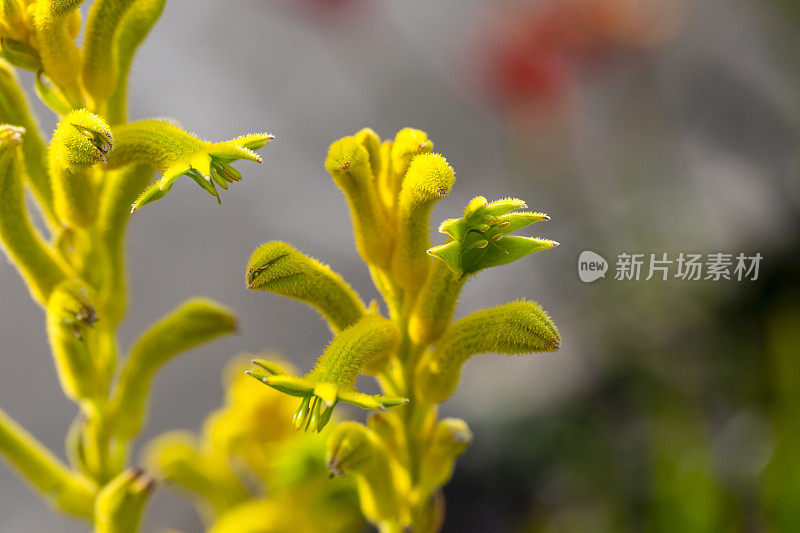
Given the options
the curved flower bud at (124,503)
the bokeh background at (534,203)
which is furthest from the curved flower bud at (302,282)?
the bokeh background at (534,203)

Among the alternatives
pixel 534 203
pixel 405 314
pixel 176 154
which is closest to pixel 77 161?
pixel 176 154

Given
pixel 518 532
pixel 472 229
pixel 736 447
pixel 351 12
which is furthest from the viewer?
pixel 351 12

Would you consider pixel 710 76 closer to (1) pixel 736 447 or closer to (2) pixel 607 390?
(2) pixel 607 390

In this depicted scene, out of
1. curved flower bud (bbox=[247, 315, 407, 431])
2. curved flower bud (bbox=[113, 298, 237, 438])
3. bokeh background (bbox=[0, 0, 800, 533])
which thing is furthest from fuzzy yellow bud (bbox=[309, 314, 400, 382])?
bokeh background (bbox=[0, 0, 800, 533])

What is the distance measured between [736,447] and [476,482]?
0.48 meters

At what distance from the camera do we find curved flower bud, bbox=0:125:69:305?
36cm

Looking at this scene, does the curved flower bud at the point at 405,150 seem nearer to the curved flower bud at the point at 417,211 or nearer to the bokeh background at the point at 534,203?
the curved flower bud at the point at 417,211

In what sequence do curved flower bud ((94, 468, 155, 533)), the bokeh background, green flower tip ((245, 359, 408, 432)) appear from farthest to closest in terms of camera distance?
1. the bokeh background
2. curved flower bud ((94, 468, 155, 533))
3. green flower tip ((245, 359, 408, 432))

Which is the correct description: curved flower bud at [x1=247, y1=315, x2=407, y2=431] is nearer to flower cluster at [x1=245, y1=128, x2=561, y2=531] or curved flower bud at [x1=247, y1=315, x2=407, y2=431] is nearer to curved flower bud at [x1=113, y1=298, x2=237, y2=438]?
flower cluster at [x1=245, y1=128, x2=561, y2=531]

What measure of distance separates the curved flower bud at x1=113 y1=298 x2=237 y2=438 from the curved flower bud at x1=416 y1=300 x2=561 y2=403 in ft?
0.39

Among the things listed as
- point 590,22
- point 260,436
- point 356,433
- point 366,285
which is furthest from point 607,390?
point 356,433

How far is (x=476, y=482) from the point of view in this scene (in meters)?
1.51

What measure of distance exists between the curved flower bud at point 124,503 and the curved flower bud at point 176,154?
148 millimetres

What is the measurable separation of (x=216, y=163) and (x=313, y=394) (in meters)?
0.09
